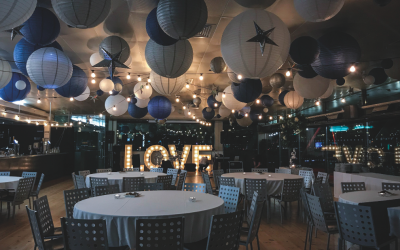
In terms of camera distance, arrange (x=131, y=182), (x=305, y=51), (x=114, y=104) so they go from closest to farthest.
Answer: (x=305, y=51) < (x=131, y=182) < (x=114, y=104)

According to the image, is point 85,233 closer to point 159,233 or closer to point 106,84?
point 159,233

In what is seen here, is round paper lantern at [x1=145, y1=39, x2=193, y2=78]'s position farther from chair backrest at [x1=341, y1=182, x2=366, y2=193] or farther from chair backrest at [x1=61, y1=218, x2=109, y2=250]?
chair backrest at [x1=341, y1=182, x2=366, y2=193]

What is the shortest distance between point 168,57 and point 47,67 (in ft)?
5.23

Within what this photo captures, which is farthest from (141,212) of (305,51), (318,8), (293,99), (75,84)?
(293,99)

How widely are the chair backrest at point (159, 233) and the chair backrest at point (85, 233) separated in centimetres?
35

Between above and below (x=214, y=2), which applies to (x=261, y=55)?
below

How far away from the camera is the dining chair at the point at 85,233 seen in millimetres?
2600

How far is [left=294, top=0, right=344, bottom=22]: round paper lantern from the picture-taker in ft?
8.13

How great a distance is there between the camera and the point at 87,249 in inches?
104

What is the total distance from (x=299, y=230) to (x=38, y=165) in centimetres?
1099

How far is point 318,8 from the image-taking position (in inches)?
99.4

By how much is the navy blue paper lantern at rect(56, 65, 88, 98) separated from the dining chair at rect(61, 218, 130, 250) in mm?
2866

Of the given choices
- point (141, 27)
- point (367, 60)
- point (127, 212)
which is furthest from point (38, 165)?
point (367, 60)

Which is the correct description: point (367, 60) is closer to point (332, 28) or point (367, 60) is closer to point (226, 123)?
point (332, 28)
